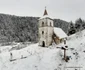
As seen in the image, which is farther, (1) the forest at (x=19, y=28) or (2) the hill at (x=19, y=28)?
(2) the hill at (x=19, y=28)

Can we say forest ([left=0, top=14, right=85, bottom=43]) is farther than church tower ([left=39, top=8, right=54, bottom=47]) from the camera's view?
Yes

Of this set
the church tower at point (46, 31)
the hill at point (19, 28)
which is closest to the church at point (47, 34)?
the church tower at point (46, 31)

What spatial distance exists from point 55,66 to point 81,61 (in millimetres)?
2944

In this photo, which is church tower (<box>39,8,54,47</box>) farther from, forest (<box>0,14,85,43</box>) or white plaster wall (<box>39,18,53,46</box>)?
forest (<box>0,14,85,43</box>)

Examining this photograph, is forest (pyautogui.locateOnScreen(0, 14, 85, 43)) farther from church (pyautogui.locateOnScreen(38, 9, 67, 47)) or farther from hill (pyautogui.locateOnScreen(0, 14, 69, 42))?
church (pyautogui.locateOnScreen(38, 9, 67, 47))

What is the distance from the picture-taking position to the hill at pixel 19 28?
113 metres

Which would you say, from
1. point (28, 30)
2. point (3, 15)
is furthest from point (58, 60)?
point (3, 15)

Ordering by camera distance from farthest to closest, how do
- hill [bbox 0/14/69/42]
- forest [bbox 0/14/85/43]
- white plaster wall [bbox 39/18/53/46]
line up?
hill [bbox 0/14/69/42]
forest [bbox 0/14/85/43]
white plaster wall [bbox 39/18/53/46]

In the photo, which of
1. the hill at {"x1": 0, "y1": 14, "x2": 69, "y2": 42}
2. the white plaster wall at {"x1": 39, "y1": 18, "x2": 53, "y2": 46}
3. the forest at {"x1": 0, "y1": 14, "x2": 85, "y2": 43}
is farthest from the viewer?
the hill at {"x1": 0, "y1": 14, "x2": 69, "y2": 42}

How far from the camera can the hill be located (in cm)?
11272

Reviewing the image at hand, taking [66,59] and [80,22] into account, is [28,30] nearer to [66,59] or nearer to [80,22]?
[80,22]

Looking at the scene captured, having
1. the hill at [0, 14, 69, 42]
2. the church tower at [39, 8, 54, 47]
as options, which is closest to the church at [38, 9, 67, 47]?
the church tower at [39, 8, 54, 47]

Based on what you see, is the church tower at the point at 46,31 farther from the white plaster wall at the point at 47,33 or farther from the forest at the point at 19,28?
the forest at the point at 19,28

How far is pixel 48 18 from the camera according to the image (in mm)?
42125
